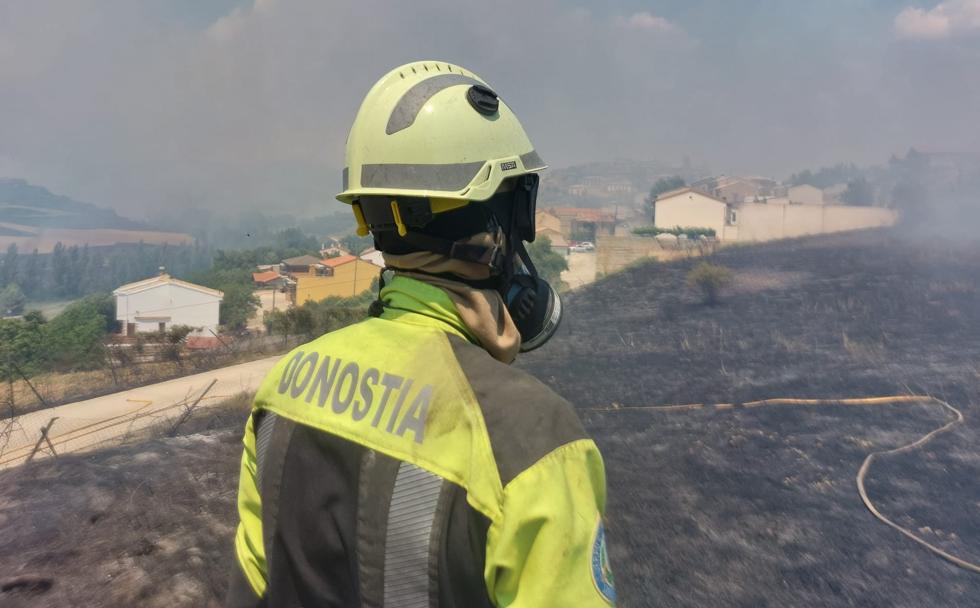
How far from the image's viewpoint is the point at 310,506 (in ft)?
4.03

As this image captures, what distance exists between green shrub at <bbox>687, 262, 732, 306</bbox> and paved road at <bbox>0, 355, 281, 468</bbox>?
8.19 m

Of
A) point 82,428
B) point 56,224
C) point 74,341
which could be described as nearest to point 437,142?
point 82,428

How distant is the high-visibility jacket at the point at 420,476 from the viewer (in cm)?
96

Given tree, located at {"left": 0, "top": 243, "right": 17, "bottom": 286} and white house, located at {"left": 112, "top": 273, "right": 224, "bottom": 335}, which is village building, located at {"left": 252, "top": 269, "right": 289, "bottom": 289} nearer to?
white house, located at {"left": 112, "top": 273, "right": 224, "bottom": 335}

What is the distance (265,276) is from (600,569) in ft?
128

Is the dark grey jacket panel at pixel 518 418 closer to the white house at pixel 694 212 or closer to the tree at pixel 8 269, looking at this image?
the white house at pixel 694 212

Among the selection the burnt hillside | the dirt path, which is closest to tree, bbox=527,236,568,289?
the dirt path

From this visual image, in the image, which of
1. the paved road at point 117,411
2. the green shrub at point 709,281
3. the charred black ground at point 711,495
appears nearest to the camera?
the charred black ground at point 711,495

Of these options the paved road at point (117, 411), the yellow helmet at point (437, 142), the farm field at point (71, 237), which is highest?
the farm field at point (71, 237)

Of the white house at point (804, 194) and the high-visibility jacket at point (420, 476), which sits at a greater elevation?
the white house at point (804, 194)

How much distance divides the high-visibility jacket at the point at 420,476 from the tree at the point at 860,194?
195ft

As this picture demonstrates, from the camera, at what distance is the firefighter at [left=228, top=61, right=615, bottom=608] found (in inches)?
38.4

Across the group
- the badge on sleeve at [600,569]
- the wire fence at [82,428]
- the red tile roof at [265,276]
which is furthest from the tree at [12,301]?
the badge on sleeve at [600,569]

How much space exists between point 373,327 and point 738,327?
27.7 feet
